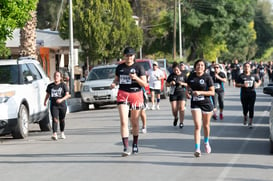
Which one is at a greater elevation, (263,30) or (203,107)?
(263,30)

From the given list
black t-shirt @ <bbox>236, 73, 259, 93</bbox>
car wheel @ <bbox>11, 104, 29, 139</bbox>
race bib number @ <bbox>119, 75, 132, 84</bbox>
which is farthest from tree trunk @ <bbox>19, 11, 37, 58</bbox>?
race bib number @ <bbox>119, 75, 132, 84</bbox>

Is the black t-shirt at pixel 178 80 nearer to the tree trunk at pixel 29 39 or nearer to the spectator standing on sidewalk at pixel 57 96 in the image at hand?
the spectator standing on sidewalk at pixel 57 96

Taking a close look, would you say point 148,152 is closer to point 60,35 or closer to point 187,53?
point 60,35

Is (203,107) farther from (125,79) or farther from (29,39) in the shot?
(29,39)

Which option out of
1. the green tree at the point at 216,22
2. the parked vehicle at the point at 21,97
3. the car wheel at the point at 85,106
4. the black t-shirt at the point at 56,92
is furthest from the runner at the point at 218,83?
the green tree at the point at 216,22

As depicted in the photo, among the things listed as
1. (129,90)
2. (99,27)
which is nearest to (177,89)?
(129,90)

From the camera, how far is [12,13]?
1753 centimetres

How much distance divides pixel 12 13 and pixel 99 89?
9607 millimetres

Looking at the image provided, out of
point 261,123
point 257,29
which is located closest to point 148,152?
point 261,123

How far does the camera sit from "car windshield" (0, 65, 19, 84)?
16.6 meters

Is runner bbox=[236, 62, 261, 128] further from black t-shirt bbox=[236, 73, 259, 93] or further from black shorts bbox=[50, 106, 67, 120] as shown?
black shorts bbox=[50, 106, 67, 120]

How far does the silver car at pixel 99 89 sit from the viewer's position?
26683mm

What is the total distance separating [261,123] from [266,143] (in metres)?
4.76

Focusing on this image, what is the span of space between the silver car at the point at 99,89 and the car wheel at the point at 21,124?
1027cm
